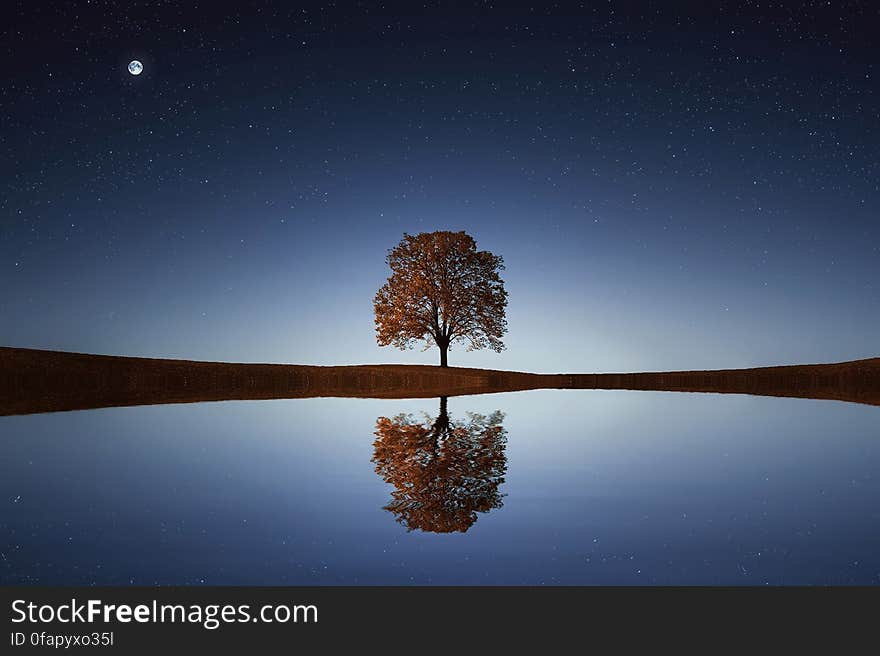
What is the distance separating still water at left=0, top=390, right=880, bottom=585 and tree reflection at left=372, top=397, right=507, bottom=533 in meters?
0.04

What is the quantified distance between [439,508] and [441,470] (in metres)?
1.85

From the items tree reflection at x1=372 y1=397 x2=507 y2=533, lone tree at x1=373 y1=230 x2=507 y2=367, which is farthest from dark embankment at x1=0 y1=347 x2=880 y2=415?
tree reflection at x1=372 y1=397 x2=507 y2=533

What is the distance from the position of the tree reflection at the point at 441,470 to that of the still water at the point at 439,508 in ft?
0.13

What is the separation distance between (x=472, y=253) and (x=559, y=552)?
136 ft

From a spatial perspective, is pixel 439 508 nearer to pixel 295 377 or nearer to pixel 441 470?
pixel 441 470

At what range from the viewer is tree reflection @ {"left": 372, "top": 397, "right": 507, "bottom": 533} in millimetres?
5832

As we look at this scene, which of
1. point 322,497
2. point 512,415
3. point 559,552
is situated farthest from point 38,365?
point 559,552

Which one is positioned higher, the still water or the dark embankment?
the dark embankment

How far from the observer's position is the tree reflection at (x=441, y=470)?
5.83 meters

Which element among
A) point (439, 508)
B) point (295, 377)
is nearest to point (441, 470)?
point (439, 508)

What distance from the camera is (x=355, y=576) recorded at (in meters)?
4.41

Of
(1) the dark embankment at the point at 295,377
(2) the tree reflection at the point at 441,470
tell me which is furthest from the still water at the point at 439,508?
(1) the dark embankment at the point at 295,377

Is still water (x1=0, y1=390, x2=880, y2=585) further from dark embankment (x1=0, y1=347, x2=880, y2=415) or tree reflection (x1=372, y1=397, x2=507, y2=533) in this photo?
dark embankment (x1=0, y1=347, x2=880, y2=415)

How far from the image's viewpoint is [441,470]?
7852 millimetres
